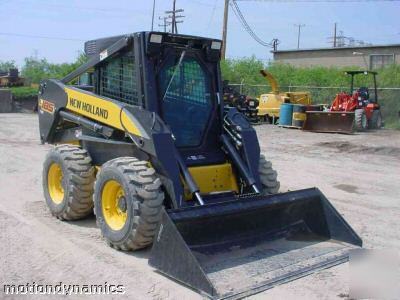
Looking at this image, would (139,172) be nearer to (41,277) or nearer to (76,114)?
(41,277)

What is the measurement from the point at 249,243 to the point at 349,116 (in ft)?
47.0

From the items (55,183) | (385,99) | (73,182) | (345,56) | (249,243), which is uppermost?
(345,56)

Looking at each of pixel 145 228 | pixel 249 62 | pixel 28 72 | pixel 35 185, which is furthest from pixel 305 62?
pixel 145 228

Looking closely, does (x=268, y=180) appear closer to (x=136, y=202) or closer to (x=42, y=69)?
(x=136, y=202)

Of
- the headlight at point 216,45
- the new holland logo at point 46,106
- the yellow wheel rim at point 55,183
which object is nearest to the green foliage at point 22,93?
the new holland logo at point 46,106

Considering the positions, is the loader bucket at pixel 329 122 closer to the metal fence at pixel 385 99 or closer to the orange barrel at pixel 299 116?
the orange barrel at pixel 299 116

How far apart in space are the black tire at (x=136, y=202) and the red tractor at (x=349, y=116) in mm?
14590

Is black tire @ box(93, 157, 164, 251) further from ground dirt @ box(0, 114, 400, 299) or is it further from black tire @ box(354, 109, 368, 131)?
black tire @ box(354, 109, 368, 131)

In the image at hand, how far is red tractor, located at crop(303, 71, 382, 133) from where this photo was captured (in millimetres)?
18797

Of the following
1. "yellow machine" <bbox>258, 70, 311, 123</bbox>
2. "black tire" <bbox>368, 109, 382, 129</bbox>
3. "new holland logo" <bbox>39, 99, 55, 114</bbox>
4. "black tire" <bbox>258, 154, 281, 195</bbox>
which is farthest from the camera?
"yellow machine" <bbox>258, 70, 311, 123</bbox>

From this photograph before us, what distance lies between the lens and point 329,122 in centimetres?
1909

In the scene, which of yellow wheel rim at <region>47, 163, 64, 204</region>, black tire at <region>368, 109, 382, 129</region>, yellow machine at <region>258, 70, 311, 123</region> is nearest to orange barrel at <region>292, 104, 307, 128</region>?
yellow machine at <region>258, 70, 311, 123</region>

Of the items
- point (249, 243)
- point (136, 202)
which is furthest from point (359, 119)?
point (136, 202)

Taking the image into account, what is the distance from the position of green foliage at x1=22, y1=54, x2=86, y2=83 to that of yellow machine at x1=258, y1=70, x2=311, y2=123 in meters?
20.0
